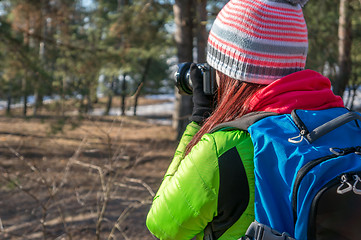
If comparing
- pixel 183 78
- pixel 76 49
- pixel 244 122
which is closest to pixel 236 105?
pixel 244 122

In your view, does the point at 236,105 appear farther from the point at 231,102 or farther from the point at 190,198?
the point at 190,198

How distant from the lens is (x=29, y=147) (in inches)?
398

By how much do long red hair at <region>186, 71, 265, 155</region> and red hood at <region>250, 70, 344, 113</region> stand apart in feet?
0.14

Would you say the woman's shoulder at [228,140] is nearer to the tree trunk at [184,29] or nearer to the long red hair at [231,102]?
the long red hair at [231,102]

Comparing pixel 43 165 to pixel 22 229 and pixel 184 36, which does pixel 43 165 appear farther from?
pixel 184 36

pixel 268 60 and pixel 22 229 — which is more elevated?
pixel 268 60

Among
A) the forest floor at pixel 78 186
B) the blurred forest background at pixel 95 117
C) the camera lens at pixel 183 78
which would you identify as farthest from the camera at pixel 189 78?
the forest floor at pixel 78 186

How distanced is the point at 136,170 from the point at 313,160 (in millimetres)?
7794

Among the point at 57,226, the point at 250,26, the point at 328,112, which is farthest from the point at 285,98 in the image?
the point at 57,226

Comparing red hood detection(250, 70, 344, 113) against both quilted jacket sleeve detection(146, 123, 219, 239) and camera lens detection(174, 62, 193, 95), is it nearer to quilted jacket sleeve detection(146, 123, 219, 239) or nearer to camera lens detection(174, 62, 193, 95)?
quilted jacket sleeve detection(146, 123, 219, 239)

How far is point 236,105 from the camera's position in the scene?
3.93ft

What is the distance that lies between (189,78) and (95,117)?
6.32 meters

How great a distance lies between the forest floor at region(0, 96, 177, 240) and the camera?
10.2 ft

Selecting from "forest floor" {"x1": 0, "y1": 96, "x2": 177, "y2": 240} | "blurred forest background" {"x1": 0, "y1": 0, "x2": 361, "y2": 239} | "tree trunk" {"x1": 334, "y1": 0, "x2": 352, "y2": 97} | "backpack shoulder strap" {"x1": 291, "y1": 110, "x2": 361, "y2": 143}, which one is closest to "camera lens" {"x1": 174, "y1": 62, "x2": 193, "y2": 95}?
"backpack shoulder strap" {"x1": 291, "y1": 110, "x2": 361, "y2": 143}
